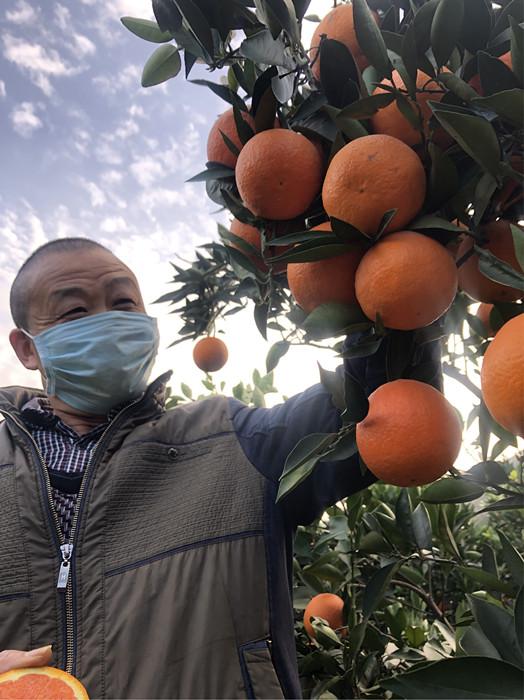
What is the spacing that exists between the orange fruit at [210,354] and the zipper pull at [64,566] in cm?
122

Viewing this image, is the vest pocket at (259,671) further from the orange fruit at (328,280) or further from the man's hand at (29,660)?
the orange fruit at (328,280)

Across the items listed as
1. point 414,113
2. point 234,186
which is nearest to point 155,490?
point 234,186

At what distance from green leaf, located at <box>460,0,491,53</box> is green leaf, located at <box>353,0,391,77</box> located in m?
0.10

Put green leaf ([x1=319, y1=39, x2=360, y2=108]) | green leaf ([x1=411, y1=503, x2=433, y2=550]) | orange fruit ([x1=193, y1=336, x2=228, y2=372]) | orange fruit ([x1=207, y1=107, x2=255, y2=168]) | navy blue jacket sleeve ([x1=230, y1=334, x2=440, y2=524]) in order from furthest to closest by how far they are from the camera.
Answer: orange fruit ([x1=193, y1=336, x2=228, y2=372]) → green leaf ([x1=411, y1=503, x2=433, y2=550]) → navy blue jacket sleeve ([x1=230, y1=334, x2=440, y2=524]) → orange fruit ([x1=207, y1=107, x2=255, y2=168]) → green leaf ([x1=319, y1=39, x2=360, y2=108])

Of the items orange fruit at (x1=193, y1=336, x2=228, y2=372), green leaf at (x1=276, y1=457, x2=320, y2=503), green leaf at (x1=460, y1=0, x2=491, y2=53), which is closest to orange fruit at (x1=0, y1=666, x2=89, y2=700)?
green leaf at (x1=276, y1=457, x2=320, y2=503)

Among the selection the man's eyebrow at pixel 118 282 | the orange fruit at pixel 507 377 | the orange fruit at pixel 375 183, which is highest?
the man's eyebrow at pixel 118 282

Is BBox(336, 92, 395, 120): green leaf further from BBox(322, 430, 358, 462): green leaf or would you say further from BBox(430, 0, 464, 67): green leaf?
BBox(322, 430, 358, 462): green leaf

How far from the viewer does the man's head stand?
1566 mm

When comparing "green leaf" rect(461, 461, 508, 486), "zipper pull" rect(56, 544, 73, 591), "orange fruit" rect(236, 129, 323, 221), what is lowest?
"zipper pull" rect(56, 544, 73, 591)

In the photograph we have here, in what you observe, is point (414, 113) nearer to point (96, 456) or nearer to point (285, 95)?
point (285, 95)

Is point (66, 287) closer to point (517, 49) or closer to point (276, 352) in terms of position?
point (276, 352)

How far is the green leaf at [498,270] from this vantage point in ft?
1.75

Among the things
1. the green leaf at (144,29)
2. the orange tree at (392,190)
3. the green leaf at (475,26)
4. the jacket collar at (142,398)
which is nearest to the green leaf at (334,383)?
the orange tree at (392,190)

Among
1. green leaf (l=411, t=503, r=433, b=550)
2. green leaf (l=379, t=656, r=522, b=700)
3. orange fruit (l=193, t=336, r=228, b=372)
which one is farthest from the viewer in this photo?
orange fruit (l=193, t=336, r=228, b=372)
